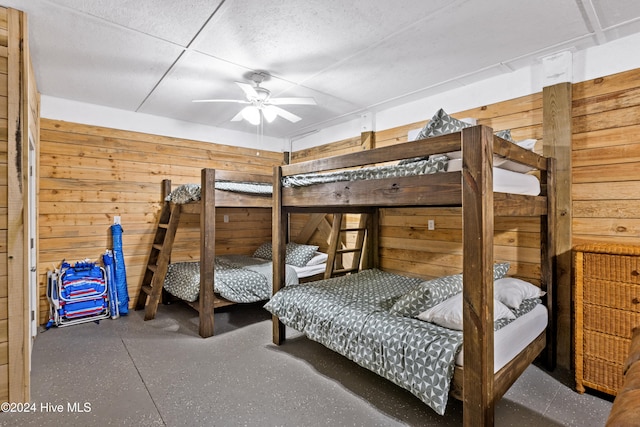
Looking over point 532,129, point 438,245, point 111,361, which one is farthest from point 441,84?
point 111,361

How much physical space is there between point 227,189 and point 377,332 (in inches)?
72.2

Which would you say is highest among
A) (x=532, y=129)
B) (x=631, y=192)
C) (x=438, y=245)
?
(x=532, y=129)

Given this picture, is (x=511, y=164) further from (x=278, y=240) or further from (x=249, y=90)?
(x=249, y=90)

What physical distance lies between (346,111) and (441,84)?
1115mm

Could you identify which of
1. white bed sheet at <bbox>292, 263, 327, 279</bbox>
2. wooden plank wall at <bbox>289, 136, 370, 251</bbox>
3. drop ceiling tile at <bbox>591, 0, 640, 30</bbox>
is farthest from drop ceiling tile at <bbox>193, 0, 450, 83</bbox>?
white bed sheet at <bbox>292, 263, 327, 279</bbox>

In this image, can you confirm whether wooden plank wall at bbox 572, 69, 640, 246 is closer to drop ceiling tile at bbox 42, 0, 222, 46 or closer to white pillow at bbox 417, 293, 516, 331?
white pillow at bbox 417, 293, 516, 331

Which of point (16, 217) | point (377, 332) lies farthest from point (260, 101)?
point (377, 332)

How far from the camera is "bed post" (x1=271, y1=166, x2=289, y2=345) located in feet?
8.52

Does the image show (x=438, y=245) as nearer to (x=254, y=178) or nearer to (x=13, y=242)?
(x=254, y=178)

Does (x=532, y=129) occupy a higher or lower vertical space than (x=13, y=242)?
higher

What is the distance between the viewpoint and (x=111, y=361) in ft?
7.67

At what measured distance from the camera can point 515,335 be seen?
1742 millimetres

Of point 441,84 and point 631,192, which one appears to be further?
point 441,84

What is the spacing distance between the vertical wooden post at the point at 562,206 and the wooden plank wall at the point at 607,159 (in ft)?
0.21
